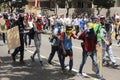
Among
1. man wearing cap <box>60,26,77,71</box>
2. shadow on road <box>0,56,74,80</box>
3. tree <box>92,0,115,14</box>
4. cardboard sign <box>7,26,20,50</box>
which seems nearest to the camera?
man wearing cap <box>60,26,77,71</box>

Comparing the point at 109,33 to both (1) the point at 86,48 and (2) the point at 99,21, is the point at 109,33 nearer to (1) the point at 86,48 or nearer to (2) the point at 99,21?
(2) the point at 99,21

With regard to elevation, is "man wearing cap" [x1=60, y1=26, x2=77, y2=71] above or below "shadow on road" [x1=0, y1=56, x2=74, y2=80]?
above

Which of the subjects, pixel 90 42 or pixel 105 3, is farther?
pixel 105 3

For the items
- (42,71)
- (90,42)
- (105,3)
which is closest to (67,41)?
(90,42)

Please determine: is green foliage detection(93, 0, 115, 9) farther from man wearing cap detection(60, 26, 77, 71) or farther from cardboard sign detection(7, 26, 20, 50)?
man wearing cap detection(60, 26, 77, 71)

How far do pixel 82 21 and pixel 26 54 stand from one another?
1535 cm

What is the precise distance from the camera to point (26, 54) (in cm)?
1761

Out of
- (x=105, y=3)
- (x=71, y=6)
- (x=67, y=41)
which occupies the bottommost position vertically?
(x=71, y=6)

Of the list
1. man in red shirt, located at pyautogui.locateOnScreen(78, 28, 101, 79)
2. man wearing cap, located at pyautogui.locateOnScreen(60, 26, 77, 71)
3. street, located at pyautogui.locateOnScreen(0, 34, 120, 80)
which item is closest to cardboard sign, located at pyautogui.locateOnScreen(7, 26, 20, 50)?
street, located at pyautogui.locateOnScreen(0, 34, 120, 80)

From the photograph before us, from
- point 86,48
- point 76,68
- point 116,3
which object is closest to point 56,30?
point 76,68

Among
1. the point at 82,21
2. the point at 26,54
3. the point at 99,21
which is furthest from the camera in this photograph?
the point at 82,21

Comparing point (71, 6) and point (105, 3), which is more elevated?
point (105, 3)

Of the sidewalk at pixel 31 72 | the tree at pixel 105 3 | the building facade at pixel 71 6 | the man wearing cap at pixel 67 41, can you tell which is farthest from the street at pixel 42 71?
the building facade at pixel 71 6

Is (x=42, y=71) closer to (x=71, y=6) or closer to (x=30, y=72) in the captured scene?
(x=30, y=72)
